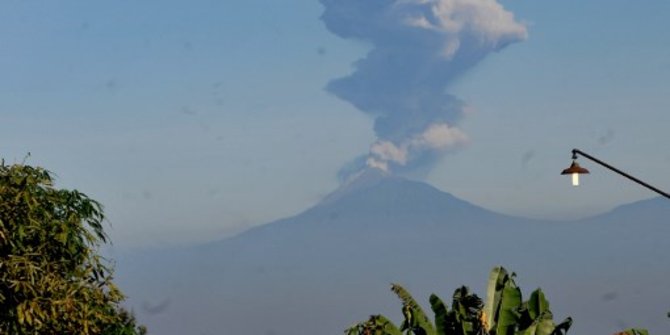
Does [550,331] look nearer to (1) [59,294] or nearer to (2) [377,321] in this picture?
(2) [377,321]

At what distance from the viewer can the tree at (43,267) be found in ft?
109

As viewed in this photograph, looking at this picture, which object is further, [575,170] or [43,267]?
[43,267]

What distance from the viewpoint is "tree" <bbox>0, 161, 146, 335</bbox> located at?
33125mm

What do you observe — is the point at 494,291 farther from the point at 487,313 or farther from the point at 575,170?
the point at 575,170

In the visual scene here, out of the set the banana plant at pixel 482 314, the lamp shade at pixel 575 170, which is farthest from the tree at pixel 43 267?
the lamp shade at pixel 575 170

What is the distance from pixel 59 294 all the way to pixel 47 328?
3.94 feet

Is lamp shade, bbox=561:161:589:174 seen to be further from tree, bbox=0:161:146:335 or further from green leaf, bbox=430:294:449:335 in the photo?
tree, bbox=0:161:146:335

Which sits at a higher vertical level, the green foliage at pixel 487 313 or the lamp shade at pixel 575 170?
the lamp shade at pixel 575 170

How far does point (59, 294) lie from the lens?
33688 millimetres

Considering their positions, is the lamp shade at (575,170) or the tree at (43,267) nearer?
the lamp shade at (575,170)

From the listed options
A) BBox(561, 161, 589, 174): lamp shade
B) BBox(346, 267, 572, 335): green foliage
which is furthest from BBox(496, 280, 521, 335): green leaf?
BBox(561, 161, 589, 174): lamp shade

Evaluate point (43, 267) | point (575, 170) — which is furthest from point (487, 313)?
point (43, 267)

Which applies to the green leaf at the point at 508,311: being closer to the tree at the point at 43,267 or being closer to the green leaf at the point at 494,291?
the green leaf at the point at 494,291

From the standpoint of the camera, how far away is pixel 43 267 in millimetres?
35500
